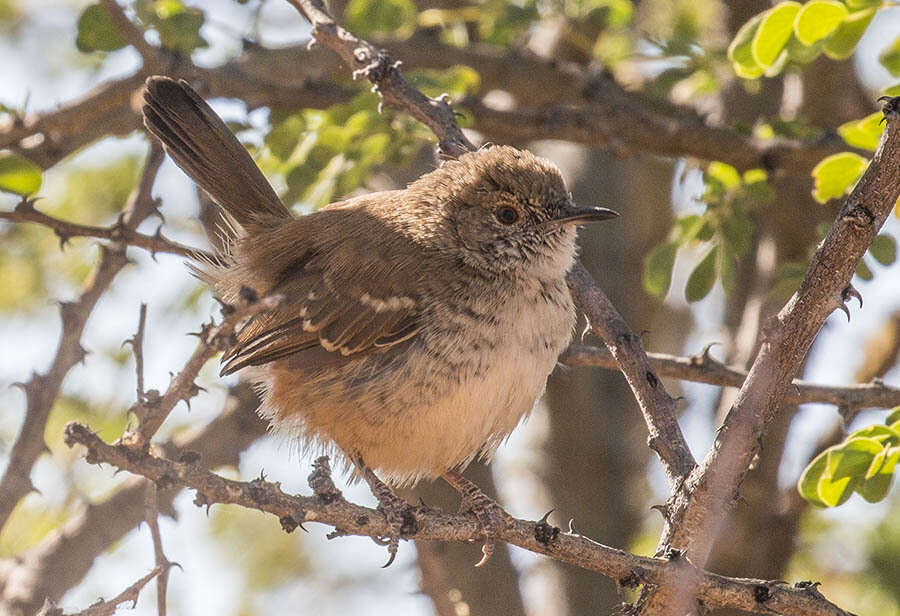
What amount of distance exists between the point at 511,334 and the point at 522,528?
79 centimetres

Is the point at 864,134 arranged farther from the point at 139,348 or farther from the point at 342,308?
the point at 139,348

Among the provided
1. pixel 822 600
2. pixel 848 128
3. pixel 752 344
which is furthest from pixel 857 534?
pixel 822 600

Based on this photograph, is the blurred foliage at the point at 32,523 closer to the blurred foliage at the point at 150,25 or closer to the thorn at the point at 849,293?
the blurred foliage at the point at 150,25

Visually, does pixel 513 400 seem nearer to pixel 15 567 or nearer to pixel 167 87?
pixel 167 87

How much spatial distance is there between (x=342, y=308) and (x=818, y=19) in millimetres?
1905

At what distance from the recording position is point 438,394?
355cm

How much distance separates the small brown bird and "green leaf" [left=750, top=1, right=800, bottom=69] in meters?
0.82

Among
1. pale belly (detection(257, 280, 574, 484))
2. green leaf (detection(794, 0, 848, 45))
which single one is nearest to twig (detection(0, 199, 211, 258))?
pale belly (detection(257, 280, 574, 484))

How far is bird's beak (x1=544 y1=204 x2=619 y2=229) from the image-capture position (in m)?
4.08

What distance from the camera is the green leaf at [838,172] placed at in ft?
12.3

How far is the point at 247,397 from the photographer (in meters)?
5.23

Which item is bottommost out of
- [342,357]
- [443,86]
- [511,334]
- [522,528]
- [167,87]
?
[522,528]

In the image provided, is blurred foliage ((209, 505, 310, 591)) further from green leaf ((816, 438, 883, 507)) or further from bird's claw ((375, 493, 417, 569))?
green leaf ((816, 438, 883, 507))

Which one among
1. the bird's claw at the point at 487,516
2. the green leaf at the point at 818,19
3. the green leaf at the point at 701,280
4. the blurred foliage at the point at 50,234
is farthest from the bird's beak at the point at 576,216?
the blurred foliage at the point at 50,234
